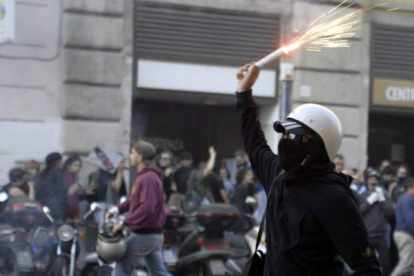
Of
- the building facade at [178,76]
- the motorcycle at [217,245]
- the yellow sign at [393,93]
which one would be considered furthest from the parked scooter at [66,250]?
the yellow sign at [393,93]

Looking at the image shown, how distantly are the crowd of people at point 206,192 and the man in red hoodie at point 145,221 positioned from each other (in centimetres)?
A: 182

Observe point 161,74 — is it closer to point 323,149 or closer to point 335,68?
point 335,68

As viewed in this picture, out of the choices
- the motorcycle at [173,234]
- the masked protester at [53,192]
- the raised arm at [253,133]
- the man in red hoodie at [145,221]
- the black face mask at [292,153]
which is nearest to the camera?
the black face mask at [292,153]

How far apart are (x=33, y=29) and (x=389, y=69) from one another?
6.40 metres

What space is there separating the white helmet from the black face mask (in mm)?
94

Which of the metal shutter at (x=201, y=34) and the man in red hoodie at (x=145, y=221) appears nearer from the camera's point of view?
the man in red hoodie at (x=145, y=221)

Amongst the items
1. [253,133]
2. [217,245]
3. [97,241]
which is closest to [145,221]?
[97,241]

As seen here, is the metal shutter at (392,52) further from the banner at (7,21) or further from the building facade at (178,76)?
the banner at (7,21)

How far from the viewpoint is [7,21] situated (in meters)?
9.78

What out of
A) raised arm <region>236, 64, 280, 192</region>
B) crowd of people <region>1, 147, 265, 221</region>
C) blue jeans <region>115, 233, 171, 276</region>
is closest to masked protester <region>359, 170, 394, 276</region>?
crowd of people <region>1, 147, 265, 221</region>

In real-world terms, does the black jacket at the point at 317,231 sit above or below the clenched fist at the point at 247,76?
below

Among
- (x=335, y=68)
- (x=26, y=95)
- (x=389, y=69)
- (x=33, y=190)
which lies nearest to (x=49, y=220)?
(x=33, y=190)

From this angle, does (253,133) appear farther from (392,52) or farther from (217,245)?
(392,52)

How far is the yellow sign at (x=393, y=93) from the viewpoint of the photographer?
1582 cm
